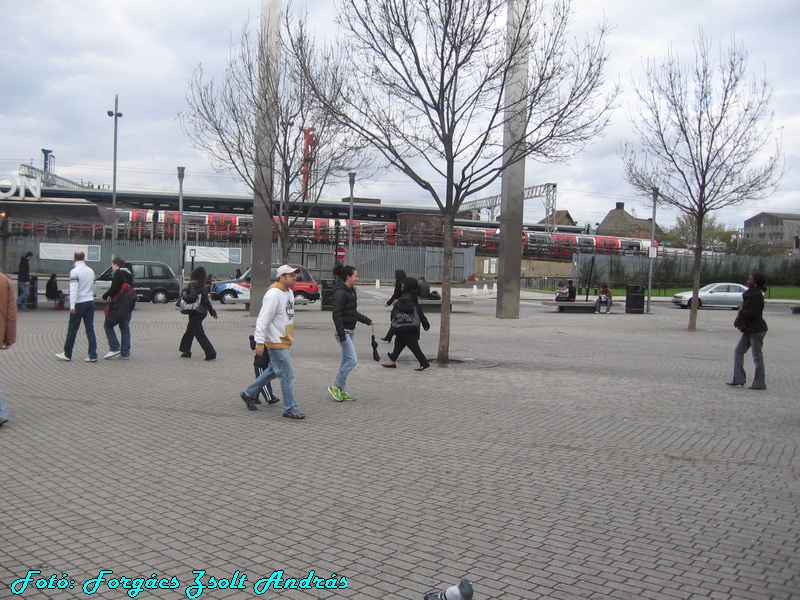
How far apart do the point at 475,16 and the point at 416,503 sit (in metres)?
10.1

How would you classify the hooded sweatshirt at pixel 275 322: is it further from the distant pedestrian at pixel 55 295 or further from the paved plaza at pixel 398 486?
the distant pedestrian at pixel 55 295

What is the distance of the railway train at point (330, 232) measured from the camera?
54.4m

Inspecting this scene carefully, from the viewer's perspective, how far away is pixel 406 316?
1219 cm

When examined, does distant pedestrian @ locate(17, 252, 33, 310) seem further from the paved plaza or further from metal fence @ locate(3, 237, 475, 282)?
metal fence @ locate(3, 237, 475, 282)

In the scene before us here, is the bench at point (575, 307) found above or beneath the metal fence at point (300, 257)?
beneath

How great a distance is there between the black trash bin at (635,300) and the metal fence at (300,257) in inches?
621

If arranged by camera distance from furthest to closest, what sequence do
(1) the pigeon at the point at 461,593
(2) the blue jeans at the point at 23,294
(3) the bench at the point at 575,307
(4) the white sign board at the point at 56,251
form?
(4) the white sign board at the point at 56,251 → (3) the bench at the point at 575,307 → (2) the blue jeans at the point at 23,294 → (1) the pigeon at the point at 461,593

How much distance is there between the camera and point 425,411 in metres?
9.09

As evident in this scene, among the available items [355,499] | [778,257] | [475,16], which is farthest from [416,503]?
[778,257]

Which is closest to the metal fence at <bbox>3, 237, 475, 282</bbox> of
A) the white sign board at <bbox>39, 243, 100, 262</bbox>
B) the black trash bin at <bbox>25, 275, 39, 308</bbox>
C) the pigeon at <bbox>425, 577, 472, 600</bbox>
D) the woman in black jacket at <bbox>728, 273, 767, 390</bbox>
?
the white sign board at <bbox>39, 243, 100, 262</bbox>

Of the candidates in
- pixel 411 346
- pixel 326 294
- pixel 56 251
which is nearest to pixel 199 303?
pixel 411 346

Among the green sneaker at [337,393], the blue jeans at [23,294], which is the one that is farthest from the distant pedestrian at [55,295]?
the green sneaker at [337,393]

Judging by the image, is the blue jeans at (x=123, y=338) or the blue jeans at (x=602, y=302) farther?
the blue jeans at (x=602, y=302)

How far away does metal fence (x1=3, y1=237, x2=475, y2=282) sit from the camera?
47062mm
